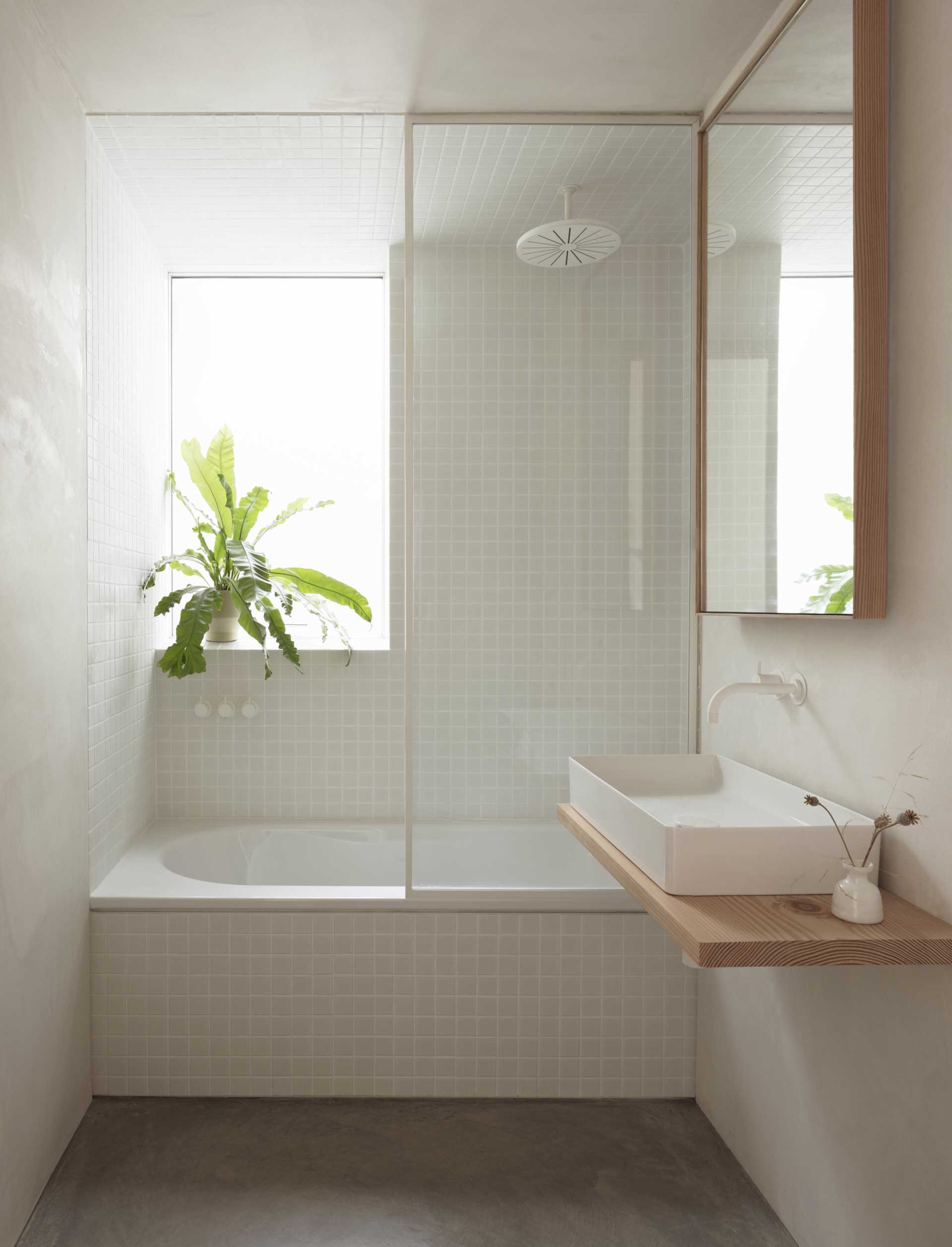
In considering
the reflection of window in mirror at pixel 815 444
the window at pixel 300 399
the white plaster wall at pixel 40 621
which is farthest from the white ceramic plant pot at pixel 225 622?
the reflection of window in mirror at pixel 815 444

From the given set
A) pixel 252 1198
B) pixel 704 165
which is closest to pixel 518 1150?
pixel 252 1198

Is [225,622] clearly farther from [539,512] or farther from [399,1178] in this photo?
[399,1178]

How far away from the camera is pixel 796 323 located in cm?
180

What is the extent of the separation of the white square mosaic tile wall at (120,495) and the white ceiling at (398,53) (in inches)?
16.1

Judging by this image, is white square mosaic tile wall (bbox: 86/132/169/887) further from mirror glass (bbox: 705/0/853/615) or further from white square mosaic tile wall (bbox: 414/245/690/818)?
mirror glass (bbox: 705/0/853/615)

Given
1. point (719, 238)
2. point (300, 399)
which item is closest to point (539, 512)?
point (719, 238)

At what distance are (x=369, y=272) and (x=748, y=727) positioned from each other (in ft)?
7.68

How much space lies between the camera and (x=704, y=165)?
2.30m

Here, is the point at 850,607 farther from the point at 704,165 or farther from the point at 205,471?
the point at 205,471

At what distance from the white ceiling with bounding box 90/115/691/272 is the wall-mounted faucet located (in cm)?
125

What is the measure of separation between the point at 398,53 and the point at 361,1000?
2.47 metres

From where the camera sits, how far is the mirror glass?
1.64 meters

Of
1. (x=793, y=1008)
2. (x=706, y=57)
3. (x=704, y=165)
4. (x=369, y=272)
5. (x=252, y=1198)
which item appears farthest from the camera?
(x=369, y=272)

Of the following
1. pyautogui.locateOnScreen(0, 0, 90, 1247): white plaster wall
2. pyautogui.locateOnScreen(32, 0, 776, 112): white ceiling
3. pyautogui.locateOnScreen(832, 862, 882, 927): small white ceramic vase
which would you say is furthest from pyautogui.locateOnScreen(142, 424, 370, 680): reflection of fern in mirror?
pyautogui.locateOnScreen(832, 862, 882, 927): small white ceramic vase
